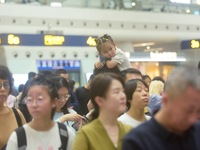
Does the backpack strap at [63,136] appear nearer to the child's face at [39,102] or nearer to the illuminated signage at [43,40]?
the child's face at [39,102]

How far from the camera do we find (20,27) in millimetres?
20797

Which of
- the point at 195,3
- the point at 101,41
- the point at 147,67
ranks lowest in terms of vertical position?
the point at 147,67

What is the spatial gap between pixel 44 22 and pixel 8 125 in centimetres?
1811

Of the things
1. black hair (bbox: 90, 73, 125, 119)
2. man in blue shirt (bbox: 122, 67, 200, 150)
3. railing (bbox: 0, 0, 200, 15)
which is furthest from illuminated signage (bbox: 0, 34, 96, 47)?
man in blue shirt (bbox: 122, 67, 200, 150)

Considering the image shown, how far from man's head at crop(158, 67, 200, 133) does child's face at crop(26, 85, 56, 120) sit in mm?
1406

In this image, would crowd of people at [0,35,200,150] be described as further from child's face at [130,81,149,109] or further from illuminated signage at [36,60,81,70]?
illuminated signage at [36,60,81,70]

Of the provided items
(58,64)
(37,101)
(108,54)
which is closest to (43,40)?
(58,64)

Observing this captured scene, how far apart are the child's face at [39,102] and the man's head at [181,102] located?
1406 millimetres

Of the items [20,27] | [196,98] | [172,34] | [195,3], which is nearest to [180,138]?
[196,98]

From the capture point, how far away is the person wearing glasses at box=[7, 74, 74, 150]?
309 centimetres

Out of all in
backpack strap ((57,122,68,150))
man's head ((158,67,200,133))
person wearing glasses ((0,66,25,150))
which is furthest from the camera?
person wearing glasses ((0,66,25,150))

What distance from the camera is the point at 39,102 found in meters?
3.15

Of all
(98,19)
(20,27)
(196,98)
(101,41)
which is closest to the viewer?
(196,98)

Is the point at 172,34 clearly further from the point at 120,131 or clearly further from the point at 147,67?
the point at 120,131
